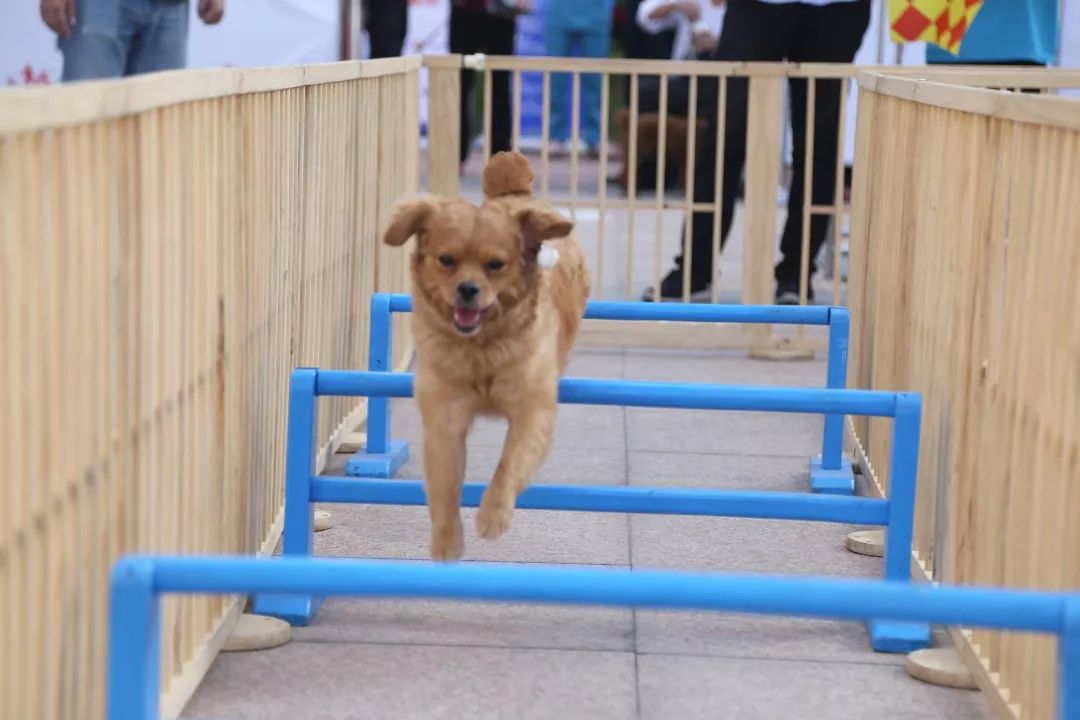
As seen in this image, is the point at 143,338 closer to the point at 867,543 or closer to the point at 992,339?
the point at 992,339

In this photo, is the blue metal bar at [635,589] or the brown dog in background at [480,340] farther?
the brown dog in background at [480,340]

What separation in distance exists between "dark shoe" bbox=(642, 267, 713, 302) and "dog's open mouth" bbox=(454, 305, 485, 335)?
419cm

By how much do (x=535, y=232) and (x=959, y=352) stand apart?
1.04 meters

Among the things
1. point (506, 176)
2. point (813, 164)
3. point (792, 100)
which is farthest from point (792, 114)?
point (506, 176)

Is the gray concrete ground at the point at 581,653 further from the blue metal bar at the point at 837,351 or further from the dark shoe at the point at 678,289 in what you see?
the dark shoe at the point at 678,289

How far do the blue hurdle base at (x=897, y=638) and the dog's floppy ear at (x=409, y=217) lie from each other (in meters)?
1.40

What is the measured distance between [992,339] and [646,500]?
0.91 meters

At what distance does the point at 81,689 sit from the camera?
2605 mm

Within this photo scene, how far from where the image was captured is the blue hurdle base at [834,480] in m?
5.08

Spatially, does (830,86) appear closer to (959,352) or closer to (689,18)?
(959,352)

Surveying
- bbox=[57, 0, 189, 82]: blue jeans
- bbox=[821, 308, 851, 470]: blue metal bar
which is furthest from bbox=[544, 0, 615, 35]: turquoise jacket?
bbox=[821, 308, 851, 470]: blue metal bar

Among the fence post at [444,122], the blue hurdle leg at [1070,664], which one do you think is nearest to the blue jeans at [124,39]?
the fence post at [444,122]

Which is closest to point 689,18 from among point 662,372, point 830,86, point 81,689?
point 830,86

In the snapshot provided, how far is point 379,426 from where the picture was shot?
523 centimetres
